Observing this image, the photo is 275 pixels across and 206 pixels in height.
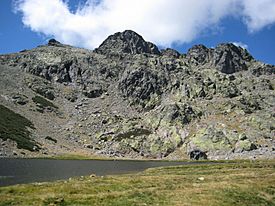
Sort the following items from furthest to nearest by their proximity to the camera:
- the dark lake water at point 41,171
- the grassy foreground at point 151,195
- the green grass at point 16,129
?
1. the green grass at point 16,129
2. the dark lake water at point 41,171
3. the grassy foreground at point 151,195

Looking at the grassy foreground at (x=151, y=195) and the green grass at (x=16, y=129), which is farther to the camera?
the green grass at (x=16, y=129)

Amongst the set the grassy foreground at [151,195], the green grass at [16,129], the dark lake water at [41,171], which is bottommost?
the grassy foreground at [151,195]

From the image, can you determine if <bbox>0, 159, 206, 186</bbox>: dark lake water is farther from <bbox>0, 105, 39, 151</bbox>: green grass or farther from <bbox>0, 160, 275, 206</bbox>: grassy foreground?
<bbox>0, 105, 39, 151</bbox>: green grass

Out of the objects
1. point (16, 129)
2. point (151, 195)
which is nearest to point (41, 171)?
point (151, 195)

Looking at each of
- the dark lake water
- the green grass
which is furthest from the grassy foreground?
the green grass

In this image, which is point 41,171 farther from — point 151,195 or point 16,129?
point 16,129

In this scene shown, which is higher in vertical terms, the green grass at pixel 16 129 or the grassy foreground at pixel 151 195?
the green grass at pixel 16 129

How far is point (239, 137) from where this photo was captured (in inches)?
7657

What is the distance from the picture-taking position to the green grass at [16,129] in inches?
6068

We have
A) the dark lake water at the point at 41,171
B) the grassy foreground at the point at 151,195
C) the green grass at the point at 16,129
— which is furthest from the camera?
the green grass at the point at 16,129

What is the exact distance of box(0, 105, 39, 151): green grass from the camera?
506 ft

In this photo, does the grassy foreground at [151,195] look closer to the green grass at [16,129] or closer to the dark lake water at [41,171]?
the dark lake water at [41,171]

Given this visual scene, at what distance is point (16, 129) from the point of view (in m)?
170

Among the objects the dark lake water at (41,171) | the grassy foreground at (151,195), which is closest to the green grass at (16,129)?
the dark lake water at (41,171)
